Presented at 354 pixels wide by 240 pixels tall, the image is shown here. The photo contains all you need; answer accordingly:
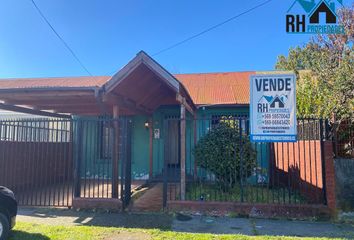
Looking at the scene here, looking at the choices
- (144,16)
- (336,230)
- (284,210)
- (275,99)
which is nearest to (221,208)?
(284,210)

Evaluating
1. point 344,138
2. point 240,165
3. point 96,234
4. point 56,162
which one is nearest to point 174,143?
point 56,162

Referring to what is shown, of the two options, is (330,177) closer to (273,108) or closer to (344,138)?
(344,138)

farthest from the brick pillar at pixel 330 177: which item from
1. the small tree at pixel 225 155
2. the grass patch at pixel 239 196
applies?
the small tree at pixel 225 155

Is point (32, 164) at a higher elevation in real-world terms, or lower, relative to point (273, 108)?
lower

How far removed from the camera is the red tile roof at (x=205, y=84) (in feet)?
42.5

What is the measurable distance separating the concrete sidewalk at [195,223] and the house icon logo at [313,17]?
611 centimetres

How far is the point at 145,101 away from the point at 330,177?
6.58m

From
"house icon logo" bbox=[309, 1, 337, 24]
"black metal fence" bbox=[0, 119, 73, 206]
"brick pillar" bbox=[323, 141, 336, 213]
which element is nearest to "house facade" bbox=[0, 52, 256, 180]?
"black metal fence" bbox=[0, 119, 73, 206]

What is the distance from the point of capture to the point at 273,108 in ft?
24.2

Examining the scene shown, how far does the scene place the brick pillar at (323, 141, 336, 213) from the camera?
22.6ft

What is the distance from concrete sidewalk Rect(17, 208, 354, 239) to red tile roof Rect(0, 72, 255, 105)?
514cm

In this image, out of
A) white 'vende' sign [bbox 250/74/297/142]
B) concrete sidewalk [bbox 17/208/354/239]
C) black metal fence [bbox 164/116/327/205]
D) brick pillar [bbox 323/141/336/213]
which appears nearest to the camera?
concrete sidewalk [bbox 17/208/354/239]

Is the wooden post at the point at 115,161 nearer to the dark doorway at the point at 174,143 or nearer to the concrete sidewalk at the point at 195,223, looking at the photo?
the concrete sidewalk at the point at 195,223

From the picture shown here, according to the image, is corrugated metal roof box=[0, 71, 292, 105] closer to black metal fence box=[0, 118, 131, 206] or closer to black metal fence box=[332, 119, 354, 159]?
black metal fence box=[0, 118, 131, 206]
